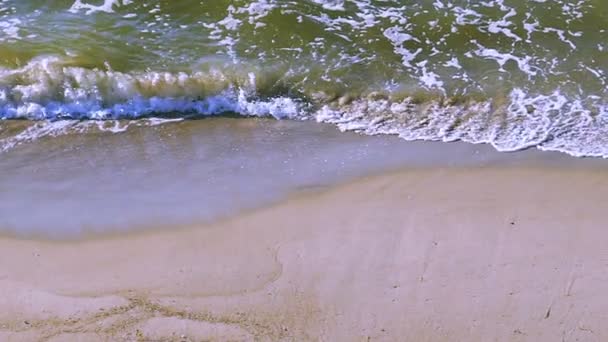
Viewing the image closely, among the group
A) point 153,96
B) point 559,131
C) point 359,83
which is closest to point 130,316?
point 153,96

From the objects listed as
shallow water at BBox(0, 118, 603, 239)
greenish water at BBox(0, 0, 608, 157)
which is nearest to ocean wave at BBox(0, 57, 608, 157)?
greenish water at BBox(0, 0, 608, 157)

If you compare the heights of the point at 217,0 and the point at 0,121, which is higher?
the point at 217,0

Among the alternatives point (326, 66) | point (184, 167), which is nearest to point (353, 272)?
point (184, 167)

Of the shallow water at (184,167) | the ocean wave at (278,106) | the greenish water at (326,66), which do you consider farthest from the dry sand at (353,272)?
the greenish water at (326,66)

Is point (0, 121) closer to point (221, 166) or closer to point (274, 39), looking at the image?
point (221, 166)

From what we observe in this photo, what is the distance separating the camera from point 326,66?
7.57 m

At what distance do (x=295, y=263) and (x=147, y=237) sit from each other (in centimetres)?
123

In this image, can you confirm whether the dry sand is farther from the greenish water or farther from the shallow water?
the greenish water

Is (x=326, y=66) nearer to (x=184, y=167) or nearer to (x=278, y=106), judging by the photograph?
(x=278, y=106)

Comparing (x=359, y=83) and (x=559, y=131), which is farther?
(x=359, y=83)

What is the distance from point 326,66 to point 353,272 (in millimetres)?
3221

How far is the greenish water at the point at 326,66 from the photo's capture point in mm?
6809

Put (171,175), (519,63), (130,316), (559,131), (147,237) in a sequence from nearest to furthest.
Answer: (130,316)
(147,237)
(171,175)
(559,131)
(519,63)

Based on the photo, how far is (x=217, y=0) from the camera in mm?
8672
